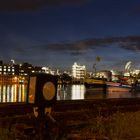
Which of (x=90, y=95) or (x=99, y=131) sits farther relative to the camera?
(x=90, y=95)

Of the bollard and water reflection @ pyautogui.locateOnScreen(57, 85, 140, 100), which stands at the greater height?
water reflection @ pyautogui.locateOnScreen(57, 85, 140, 100)

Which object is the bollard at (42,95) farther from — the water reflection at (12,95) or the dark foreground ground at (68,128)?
the water reflection at (12,95)

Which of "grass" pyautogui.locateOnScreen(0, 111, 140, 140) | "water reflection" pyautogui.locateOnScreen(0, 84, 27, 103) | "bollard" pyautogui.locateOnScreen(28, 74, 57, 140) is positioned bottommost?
"grass" pyautogui.locateOnScreen(0, 111, 140, 140)

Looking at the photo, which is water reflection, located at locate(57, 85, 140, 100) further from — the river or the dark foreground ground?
the dark foreground ground

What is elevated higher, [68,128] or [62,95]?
[62,95]

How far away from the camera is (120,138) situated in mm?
11125

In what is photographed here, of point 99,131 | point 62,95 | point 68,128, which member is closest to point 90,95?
point 62,95

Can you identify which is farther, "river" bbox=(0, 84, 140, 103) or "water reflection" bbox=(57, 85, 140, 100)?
"water reflection" bbox=(57, 85, 140, 100)

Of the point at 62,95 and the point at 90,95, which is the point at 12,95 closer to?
the point at 62,95

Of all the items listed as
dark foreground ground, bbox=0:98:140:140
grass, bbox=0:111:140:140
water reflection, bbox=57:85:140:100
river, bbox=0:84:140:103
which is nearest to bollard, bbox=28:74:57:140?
dark foreground ground, bbox=0:98:140:140

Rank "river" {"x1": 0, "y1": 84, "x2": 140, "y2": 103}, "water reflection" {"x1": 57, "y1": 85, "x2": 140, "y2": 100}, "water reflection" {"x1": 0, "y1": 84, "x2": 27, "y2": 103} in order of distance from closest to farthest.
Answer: "water reflection" {"x1": 0, "y1": 84, "x2": 27, "y2": 103}, "river" {"x1": 0, "y1": 84, "x2": 140, "y2": 103}, "water reflection" {"x1": 57, "y1": 85, "x2": 140, "y2": 100}

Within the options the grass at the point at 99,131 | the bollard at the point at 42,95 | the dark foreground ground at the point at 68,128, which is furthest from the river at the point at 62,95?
the bollard at the point at 42,95

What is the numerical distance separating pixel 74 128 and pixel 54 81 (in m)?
3.61

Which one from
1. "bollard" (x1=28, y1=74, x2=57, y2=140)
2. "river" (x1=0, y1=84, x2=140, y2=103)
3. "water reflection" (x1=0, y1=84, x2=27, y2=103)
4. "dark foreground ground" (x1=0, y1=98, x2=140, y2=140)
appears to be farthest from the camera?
"river" (x1=0, y1=84, x2=140, y2=103)
